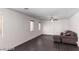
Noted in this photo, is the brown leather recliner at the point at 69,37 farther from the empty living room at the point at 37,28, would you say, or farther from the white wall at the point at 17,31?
the white wall at the point at 17,31

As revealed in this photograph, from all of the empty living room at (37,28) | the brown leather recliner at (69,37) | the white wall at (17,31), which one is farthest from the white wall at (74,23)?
the white wall at (17,31)

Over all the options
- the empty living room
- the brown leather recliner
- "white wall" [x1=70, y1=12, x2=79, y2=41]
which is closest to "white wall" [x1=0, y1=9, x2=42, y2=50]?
the empty living room

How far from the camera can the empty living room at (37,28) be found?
5.11 ft

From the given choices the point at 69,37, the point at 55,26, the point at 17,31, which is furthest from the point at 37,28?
the point at 69,37

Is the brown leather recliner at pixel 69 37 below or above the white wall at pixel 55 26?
below

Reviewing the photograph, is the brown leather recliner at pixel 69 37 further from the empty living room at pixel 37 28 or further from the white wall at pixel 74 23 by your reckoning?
the white wall at pixel 74 23

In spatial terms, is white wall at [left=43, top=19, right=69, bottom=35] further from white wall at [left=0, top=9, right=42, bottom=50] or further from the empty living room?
white wall at [left=0, top=9, right=42, bottom=50]

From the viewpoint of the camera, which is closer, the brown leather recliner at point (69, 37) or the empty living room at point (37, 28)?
the empty living room at point (37, 28)
